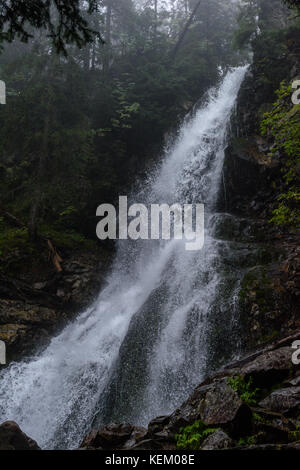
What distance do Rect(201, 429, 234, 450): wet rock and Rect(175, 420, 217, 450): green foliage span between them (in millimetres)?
189

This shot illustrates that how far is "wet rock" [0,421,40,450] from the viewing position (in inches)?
227

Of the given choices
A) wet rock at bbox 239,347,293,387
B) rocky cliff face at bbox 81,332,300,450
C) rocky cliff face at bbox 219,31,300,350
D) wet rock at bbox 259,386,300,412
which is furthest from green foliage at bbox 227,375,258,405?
rocky cliff face at bbox 219,31,300,350

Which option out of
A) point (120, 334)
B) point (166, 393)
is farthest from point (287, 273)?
point (120, 334)

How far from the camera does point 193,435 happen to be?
4.15 meters

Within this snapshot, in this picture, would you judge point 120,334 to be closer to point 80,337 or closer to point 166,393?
point 80,337

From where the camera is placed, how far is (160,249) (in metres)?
13.3

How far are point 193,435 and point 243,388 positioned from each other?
121 centimetres

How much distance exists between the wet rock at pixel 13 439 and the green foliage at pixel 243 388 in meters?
3.99

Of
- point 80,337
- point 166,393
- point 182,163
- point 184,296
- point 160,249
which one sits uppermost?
point 182,163

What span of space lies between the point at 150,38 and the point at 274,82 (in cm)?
1114

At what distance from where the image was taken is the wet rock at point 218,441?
11.9ft

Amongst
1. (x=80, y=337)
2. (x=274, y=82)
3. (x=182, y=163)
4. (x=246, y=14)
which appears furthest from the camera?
(x=246, y=14)

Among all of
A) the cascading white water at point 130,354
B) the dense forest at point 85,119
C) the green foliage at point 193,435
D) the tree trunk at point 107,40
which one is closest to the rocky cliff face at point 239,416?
the green foliage at point 193,435

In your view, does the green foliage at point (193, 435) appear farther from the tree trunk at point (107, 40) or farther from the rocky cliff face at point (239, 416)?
the tree trunk at point (107, 40)
